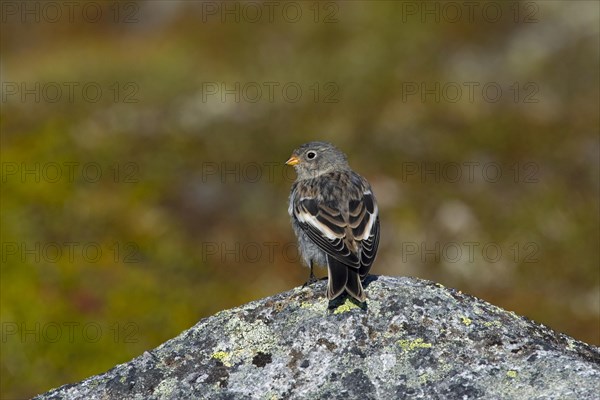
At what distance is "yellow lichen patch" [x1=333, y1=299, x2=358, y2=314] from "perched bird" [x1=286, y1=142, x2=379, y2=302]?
0.39ft

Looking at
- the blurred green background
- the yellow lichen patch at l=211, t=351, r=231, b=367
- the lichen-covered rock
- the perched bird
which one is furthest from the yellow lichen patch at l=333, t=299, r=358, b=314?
the blurred green background

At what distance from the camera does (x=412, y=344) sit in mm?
7441

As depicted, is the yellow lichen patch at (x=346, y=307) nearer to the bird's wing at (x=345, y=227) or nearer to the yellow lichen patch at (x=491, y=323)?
the bird's wing at (x=345, y=227)

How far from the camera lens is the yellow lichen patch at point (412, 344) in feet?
24.2

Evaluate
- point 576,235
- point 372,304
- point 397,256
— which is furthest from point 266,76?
point 372,304

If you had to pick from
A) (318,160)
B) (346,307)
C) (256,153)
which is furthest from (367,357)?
(256,153)

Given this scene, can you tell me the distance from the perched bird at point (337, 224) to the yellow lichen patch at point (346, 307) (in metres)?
0.12

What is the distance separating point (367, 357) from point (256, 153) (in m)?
15.4

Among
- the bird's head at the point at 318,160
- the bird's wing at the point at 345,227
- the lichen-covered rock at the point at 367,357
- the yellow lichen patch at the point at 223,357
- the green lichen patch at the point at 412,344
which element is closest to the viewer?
the lichen-covered rock at the point at 367,357

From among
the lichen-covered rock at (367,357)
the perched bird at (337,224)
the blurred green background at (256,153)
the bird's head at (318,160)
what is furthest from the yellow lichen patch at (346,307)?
the blurred green background at (256,153)

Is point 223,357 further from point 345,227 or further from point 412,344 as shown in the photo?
point 345,227

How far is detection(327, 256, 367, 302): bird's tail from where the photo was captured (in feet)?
26.8

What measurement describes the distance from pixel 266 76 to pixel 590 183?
31.2 feet

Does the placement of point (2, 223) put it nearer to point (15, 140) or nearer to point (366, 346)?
point (15, 140)
